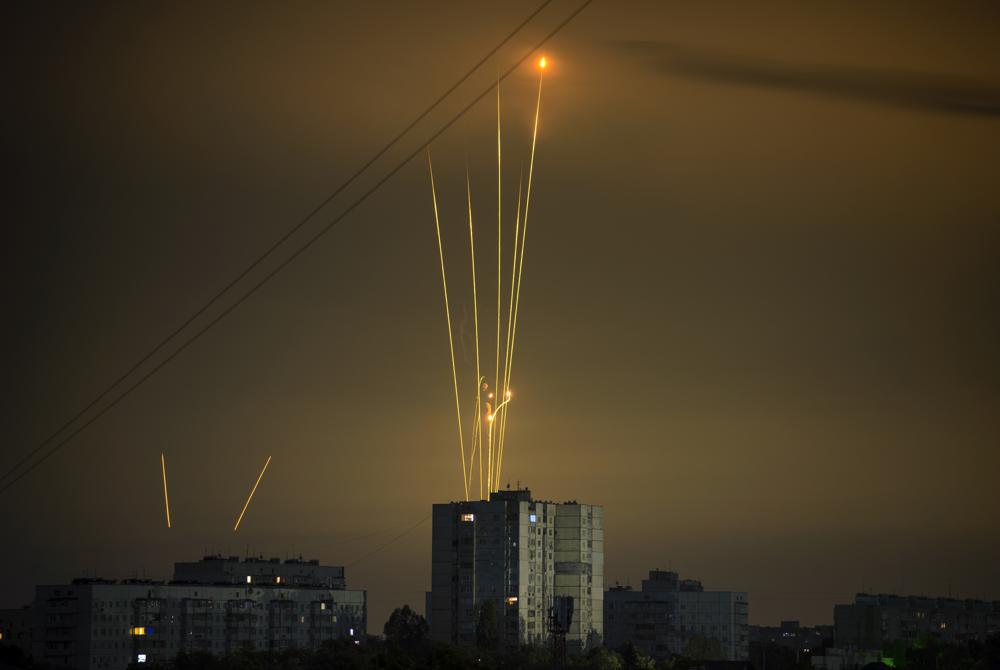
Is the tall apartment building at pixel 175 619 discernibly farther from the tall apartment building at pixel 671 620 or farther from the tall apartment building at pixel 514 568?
the tall apartment building at pixel 671 620

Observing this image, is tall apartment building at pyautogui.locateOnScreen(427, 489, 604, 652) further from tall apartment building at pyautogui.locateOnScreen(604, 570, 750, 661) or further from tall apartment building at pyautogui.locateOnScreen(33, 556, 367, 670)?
tall apartment building at pyautogui.locateOnScreen(604, 570, 750, 661)

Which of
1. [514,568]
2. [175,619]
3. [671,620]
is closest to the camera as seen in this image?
[175,619]

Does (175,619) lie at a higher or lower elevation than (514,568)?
lower

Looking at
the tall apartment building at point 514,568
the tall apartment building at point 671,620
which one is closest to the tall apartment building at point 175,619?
the tall apartment building at point 514,568

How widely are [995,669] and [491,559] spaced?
42.6 meters

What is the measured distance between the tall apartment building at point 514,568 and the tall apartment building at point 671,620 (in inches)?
1579

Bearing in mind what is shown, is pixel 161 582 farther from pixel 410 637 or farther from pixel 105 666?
pixel 410 637

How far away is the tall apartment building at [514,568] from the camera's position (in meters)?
140

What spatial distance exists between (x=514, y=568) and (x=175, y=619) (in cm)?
2896

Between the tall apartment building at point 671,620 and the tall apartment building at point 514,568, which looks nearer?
the tall apartment building at point 514,568

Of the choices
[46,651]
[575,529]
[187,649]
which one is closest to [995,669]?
[575,529]

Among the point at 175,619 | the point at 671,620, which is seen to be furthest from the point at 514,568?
the point at 671,620

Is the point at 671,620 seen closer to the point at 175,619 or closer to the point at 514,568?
the point at 514,568

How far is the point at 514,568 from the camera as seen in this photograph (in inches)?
5536
